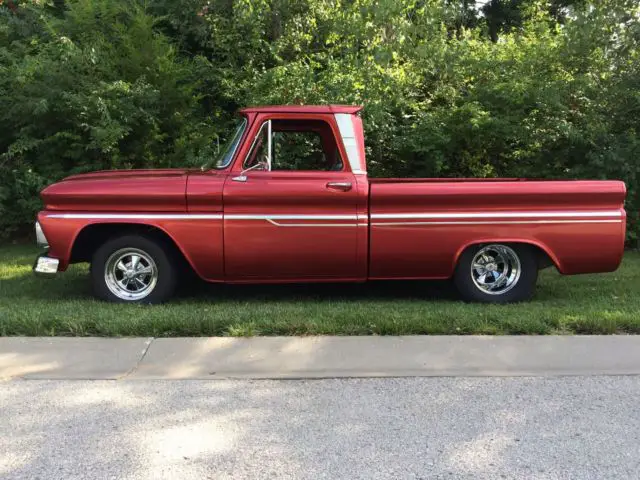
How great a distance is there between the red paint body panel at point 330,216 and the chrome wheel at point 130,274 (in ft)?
1.23

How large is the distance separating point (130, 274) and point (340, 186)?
2.28m

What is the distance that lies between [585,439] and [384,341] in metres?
1.89

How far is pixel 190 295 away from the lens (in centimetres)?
667

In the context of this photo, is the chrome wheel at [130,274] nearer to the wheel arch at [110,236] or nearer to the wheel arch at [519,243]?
the wheel arch at [110,236]

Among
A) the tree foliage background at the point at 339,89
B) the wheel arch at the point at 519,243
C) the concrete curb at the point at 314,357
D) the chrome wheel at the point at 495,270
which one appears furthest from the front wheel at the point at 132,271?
the tree foliage background at the point at 339,89

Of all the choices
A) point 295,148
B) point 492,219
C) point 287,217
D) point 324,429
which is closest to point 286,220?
point 287,217

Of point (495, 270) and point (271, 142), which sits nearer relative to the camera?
point (271, 142)

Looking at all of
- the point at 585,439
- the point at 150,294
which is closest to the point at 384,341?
the point at 585,439

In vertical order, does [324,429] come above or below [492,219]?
below

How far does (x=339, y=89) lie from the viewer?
9117mm

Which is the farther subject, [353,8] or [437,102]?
[437,102]

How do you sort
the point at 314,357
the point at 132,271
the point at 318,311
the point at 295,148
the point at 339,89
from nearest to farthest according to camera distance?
the point at 314,357, the point at 318,311, the point at 132,271, the point at 295,148, the point at 339,89

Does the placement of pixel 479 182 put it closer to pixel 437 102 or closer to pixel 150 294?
pixel 150 294

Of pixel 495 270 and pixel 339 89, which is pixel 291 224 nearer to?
pixel 495 270
